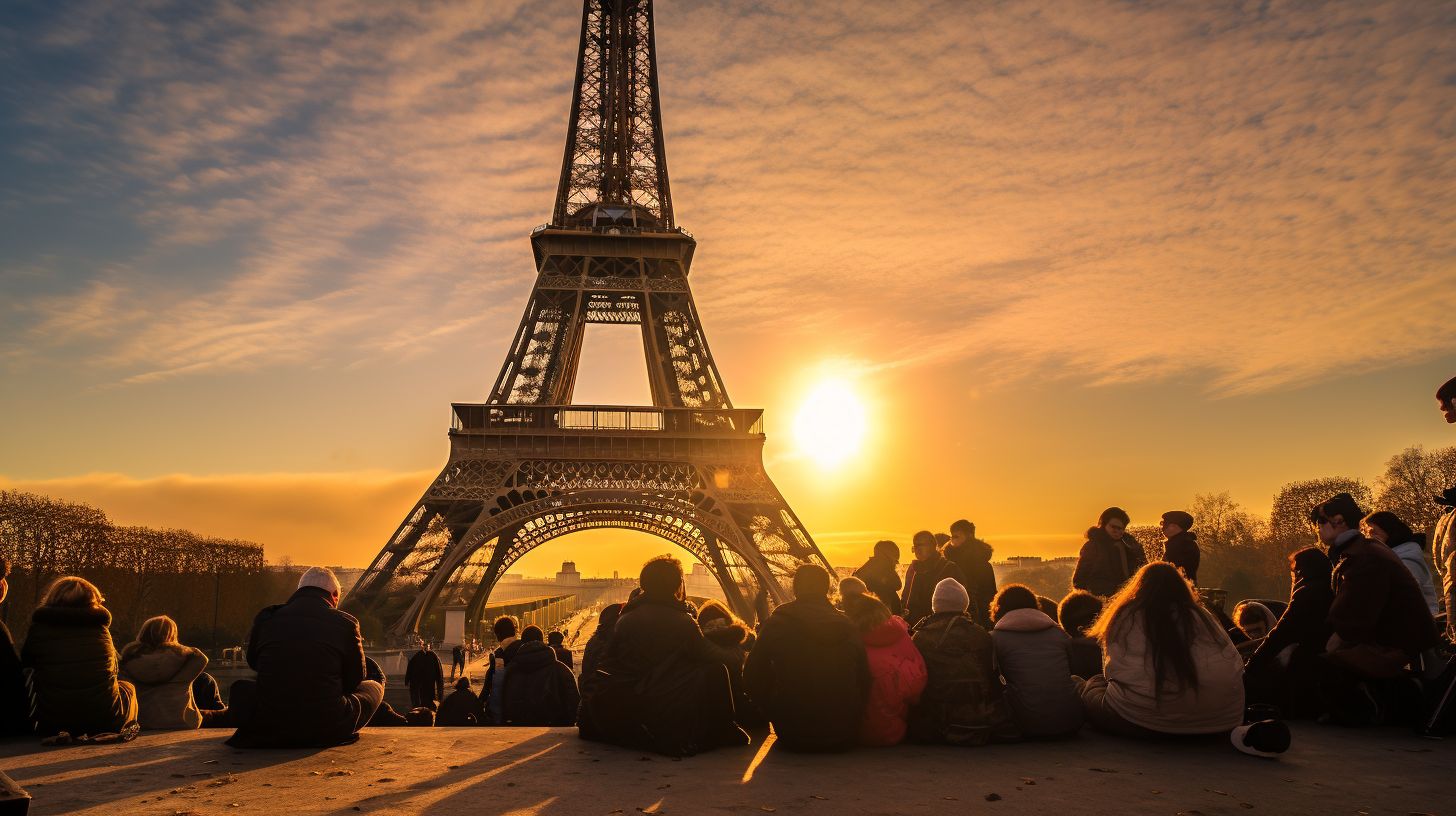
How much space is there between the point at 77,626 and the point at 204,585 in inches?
1919

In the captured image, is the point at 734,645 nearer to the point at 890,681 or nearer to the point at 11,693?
the point at 890,681

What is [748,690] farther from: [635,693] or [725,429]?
[725,429]

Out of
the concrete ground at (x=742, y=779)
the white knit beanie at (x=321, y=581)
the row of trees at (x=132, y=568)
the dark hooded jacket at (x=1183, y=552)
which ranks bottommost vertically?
the concrete ground at (x=742, y=779)

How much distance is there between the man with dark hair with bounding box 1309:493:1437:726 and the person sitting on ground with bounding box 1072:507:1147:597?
125 inches

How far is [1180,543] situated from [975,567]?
2.22 meters

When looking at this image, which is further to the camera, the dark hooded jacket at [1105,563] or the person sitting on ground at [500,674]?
the dark hooded jacket at [1105,563]

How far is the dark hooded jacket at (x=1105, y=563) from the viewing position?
35.5 ft

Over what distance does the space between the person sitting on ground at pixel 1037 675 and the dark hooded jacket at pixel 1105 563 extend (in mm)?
3537

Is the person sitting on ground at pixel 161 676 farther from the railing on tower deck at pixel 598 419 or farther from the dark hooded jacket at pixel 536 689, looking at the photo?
the railing on tower deck at pixel 598 419

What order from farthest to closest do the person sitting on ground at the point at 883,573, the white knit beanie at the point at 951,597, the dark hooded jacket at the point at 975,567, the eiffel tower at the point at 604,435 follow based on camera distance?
1. the eiffel tower at the point at 604,435
2. the person sitting on ground at the point at 883,573
3. the dark hooded jacket at the point at 975,567
4. the white knit beanie at the point at 951,597

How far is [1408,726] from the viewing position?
7.77 m

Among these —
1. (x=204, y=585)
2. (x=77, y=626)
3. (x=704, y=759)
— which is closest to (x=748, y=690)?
(x=704, y=759)

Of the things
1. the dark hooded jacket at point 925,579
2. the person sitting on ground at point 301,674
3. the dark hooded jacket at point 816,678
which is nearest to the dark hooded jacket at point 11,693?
the person sitting on ground at point 301,674

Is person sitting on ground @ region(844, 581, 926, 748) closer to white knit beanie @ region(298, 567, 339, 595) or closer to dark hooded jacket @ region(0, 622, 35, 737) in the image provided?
white knit beanie @ region(298, 567, 339, 595)
